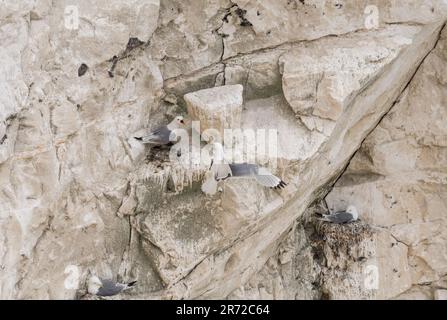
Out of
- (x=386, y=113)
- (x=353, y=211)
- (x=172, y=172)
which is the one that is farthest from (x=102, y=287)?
(x=386, y=113)

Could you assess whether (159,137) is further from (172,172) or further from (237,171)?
(237,171)

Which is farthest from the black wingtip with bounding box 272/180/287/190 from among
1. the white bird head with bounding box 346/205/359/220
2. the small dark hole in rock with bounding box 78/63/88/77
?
the small dark hole in rock with bounding box 78/63/88/77

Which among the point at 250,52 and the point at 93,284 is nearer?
the point at 93,284

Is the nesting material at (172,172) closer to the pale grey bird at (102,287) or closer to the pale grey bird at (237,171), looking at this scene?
the pale grey bird at (237,171)

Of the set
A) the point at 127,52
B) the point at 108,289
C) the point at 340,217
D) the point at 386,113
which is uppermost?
the point at 127,52

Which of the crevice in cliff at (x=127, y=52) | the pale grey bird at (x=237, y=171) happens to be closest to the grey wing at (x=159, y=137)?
the pale grey bird at (x=237, y=171)

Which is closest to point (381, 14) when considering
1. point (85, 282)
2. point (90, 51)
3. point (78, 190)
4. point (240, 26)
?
point (240, 26)

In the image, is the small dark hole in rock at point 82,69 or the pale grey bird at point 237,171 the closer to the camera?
the small dark hole in rock at point 82,69
